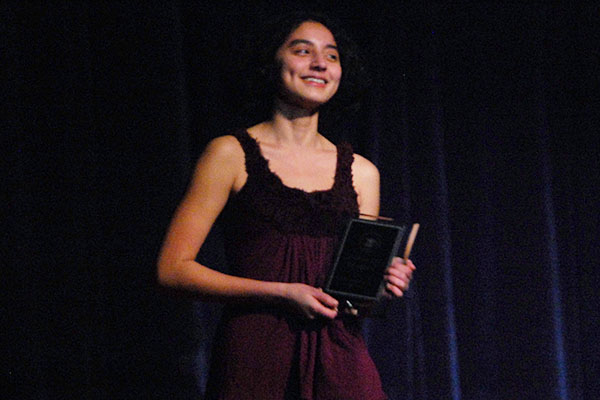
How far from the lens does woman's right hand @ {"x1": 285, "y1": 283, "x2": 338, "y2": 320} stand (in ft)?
4.09

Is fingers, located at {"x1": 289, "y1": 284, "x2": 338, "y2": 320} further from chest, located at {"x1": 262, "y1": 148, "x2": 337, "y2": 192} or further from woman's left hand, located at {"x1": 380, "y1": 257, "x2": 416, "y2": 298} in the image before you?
chest, located at {"x1": 262, "y1": 148, "x2": 337, "y2": 192}

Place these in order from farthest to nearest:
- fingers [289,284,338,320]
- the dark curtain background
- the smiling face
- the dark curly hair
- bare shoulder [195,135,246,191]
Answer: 1. the dark curtain background
2. the dark curly hair
3. the smiling face
4. bare shoulder [195,135,246,191]
5. fingers [289,284,338,320]

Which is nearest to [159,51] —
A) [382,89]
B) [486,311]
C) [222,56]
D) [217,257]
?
[222,56]

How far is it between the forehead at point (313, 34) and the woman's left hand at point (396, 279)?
1.79 ft

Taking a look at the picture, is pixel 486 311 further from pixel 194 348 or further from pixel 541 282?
pixel 194 348

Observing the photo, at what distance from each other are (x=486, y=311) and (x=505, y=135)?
2.21ft

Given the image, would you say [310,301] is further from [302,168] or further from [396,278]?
[302,168]

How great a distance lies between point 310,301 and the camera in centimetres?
125

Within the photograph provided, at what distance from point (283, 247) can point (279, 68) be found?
0.42m

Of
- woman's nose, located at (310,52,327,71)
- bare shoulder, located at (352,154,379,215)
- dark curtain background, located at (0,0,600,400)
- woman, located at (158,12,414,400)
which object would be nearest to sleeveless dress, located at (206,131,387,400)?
woman, located at (158,12,414,400)

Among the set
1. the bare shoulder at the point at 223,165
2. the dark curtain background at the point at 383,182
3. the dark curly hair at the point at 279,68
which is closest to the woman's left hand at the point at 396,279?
the bare shoulder at the point at 223,165

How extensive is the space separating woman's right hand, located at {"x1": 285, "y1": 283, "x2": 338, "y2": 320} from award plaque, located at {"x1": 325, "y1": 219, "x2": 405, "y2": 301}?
0.02 meters

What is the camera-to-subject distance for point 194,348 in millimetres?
2240

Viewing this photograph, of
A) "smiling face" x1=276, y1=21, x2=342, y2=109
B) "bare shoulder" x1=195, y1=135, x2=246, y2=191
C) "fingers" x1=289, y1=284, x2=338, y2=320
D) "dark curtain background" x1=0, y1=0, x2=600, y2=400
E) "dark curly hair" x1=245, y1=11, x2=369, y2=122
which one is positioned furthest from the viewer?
"dark curtain background" x1=0, y1=0, x2=600, y2=400
